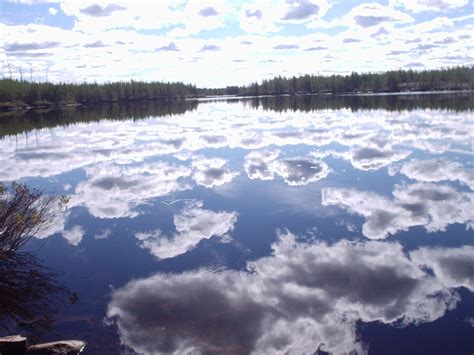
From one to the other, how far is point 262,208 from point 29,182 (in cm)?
1297

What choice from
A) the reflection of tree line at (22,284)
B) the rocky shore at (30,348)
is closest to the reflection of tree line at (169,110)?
the reflection of tree line at (22,284)

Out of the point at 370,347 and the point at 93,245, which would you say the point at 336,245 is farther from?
the point at 93,245

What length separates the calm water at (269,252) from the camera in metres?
8.46

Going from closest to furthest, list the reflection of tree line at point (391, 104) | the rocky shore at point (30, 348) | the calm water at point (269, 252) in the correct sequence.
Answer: the rocky shore at point (30, 348), the calm water at point (269, 252), the reflection of tree line at point (391, 104)

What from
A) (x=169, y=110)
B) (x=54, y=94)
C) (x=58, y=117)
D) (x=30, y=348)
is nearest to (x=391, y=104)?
(x=169, y=110)

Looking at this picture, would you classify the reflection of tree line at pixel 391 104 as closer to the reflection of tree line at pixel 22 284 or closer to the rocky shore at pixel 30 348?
the reflection of tree line at pixel 22 284

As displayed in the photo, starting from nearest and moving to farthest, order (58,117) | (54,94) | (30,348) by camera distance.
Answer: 1. (30,348)
2. (58,117)
3. (54,94)

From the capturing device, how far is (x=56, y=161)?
2956cm

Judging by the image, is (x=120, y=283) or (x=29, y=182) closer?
(x=120, y=283)

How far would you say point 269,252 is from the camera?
12.5m

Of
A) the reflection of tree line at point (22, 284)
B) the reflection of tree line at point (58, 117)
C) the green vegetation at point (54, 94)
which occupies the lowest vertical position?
the reflection of tree line at point (22, 284)

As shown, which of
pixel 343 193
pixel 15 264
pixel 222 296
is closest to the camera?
pixel 222 296

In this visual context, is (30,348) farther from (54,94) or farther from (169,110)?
(54,94)

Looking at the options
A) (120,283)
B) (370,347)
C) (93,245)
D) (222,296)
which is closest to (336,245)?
(222,296)
